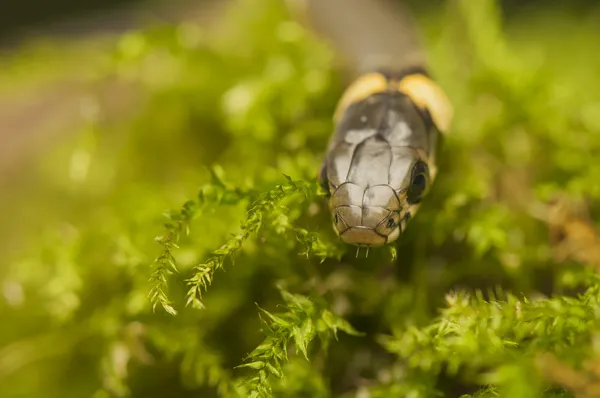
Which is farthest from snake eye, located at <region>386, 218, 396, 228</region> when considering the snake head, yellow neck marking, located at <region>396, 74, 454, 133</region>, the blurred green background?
yellow neck marking, located at <region>396, 74, 454, 133</region>

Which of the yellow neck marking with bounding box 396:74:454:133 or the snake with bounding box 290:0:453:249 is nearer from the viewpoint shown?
the snake with bounding box 290:0:453:249

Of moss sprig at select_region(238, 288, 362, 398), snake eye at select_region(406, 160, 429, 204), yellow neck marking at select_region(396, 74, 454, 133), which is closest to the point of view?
moss sprig at select_region(238, 288, 362, 398)

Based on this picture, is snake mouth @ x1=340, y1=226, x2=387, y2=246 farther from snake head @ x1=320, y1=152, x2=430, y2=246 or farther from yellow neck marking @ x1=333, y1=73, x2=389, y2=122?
yellow neck marking @ x1=333, y1=73, x2=389, y2=122

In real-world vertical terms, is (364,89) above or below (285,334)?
above

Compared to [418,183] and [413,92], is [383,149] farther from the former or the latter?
[413,92]

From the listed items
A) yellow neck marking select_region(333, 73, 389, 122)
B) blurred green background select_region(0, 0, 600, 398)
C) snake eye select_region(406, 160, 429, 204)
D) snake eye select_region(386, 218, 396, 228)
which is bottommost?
blurred green background select_region(0, 0, 600, 398)

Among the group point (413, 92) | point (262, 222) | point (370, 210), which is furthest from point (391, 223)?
point (413, 92)

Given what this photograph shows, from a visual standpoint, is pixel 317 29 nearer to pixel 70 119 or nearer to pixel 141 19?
pixel 70 119
